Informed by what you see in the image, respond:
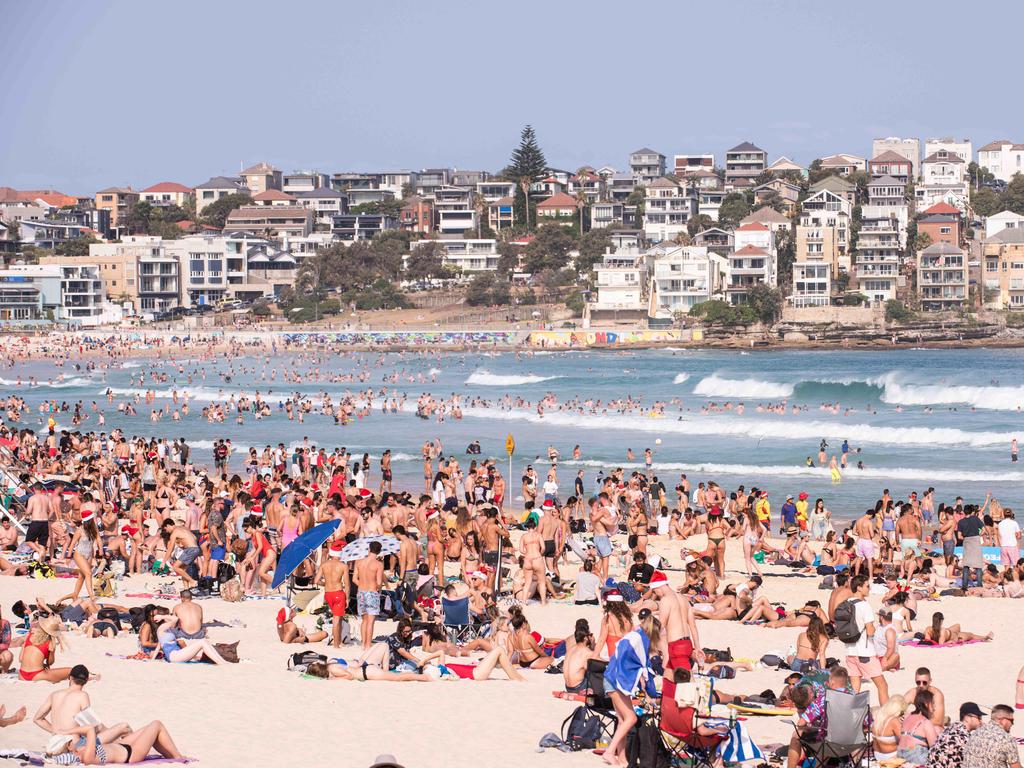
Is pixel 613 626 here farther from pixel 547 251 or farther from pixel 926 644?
pixel 547 251

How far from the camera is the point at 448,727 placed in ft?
29.6

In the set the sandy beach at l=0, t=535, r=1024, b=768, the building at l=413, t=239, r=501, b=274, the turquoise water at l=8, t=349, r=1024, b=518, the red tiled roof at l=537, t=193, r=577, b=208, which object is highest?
the red tiled roof at l=537, t=193, r=577, b=208

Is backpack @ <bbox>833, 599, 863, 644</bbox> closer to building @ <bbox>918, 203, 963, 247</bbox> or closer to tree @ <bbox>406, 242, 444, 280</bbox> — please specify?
building @ <bbox>918, 203, 963, 247</bbox>

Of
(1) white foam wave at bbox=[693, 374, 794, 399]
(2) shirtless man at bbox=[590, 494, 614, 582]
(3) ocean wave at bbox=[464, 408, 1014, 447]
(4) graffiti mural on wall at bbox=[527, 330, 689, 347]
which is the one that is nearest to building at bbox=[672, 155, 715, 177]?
(4) graffiti mural on wall at bbox=[527, 330, 689, 347]

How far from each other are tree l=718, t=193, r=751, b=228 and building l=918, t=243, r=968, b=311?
59.3 ft

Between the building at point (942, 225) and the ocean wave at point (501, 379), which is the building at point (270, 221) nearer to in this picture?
the building at point (942, 225)

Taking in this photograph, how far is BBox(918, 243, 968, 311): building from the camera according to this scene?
96.6 metres

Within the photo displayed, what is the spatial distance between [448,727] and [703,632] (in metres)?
4.07

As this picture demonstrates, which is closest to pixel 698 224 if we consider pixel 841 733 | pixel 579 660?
pixel 579 660

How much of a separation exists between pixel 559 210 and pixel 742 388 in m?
69.5

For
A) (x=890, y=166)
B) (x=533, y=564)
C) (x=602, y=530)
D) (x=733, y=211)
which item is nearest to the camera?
(x=533, y=564)

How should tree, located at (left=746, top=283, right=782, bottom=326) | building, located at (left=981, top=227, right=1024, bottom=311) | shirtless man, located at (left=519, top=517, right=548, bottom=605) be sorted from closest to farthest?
shirtless man, located at (left=519, top=517, right=548, bottom=605) < tree, located at (left=746, top=283, right=782, bottom=326) < building, located at (left=981, top=227, right=1024, bottom=311)

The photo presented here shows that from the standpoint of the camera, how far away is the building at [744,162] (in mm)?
130375

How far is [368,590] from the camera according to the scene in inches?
449
